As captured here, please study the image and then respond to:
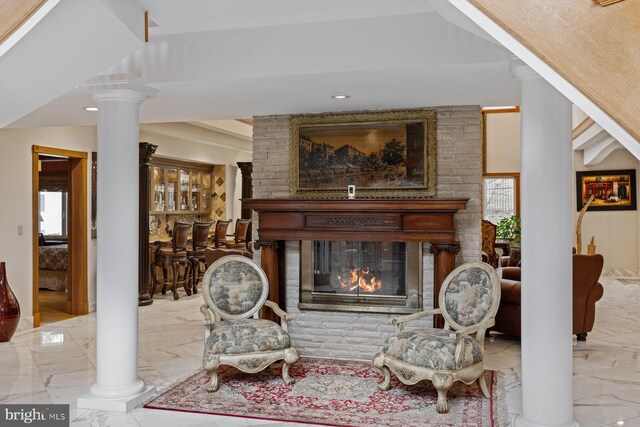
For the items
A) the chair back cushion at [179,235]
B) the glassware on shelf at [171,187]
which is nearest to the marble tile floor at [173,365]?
the chair back cushion at [179,235]

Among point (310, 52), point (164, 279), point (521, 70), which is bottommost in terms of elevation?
point (164, 279)

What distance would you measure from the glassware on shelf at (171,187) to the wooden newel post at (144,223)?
230 cm

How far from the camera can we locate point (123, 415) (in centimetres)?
357

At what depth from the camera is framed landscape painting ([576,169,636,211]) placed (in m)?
10.7

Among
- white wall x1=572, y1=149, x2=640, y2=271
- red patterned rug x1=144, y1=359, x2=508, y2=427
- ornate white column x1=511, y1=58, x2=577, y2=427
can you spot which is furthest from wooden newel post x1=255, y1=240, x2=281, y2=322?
white wall x1=572, y1=149, x2=640, y2=271

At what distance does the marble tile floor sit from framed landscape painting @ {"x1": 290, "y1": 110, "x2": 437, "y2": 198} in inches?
70.0

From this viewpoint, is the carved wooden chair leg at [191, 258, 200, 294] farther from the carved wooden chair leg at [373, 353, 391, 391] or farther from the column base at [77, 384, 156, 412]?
the carved wooden chair leg at [373, 353, 391, 391]

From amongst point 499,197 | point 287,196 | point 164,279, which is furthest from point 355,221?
point 499,197

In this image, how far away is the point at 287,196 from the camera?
5203 mm

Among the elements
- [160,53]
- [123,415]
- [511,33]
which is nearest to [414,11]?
[160,53]

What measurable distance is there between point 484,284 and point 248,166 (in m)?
6.55

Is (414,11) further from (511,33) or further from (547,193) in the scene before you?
(511,33)

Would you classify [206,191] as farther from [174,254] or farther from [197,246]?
[174,254]

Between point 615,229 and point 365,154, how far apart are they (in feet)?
25.9
